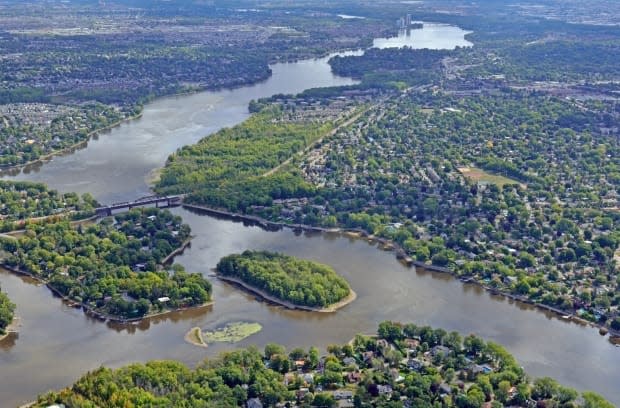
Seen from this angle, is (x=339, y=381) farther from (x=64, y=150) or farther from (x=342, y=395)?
(x=64, y=150)

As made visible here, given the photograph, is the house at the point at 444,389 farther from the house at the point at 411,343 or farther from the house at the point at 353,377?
the house at the point at 411,343

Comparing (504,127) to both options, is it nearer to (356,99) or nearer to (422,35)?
(356,99)

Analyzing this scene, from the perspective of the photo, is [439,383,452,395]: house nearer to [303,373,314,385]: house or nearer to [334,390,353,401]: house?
[334,390,353,401]: house

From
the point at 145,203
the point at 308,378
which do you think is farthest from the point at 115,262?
the point at 308,378

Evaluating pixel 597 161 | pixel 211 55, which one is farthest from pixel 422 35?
pixel 597 161

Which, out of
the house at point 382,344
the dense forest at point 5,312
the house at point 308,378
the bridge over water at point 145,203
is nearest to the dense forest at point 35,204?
the bridge over water at point 145,203

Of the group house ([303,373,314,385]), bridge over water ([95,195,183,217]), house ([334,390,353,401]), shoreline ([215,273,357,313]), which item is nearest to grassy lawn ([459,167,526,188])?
bridge over water ([95,195,183,217])

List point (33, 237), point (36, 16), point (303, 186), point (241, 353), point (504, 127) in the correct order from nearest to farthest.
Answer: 1. point (241, 353)
2. point (33, 237)
3. point (303, 186)
4. point (504, 127)
5. point (36, 16)
